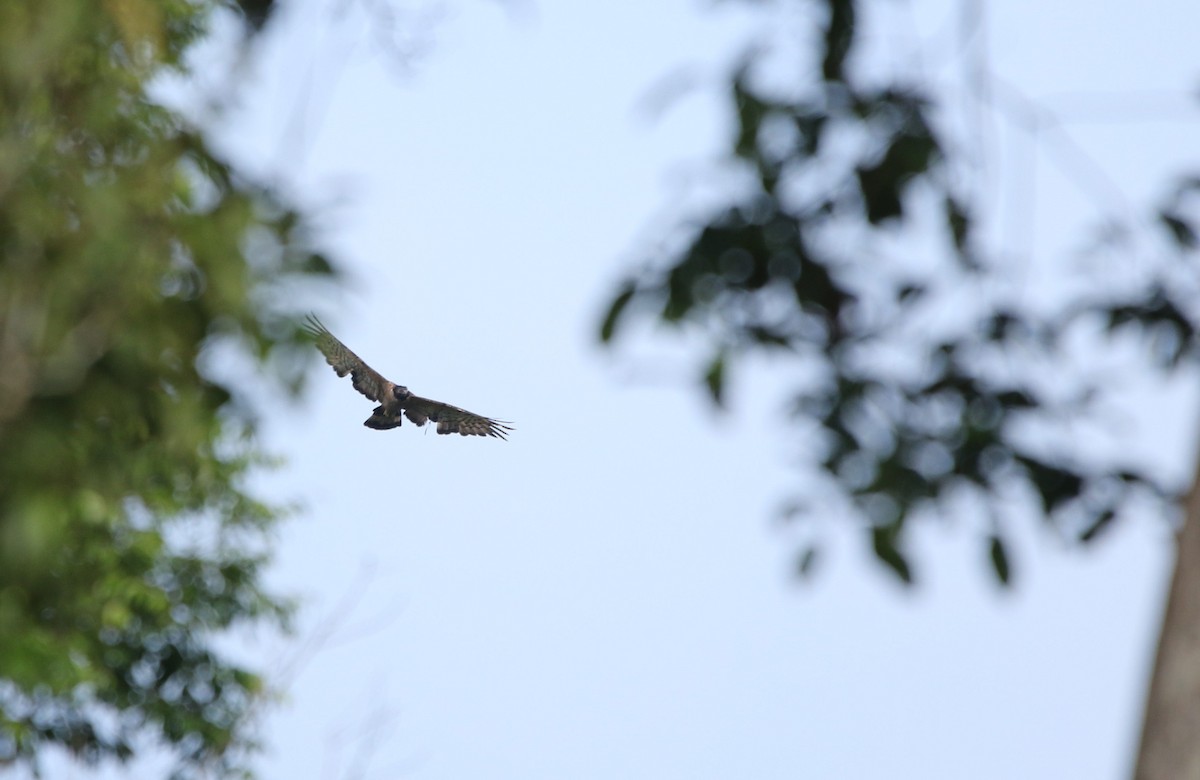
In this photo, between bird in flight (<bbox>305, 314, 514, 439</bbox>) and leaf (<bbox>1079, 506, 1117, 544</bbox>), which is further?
bird in flight (<bbox>305, 314, 514, 439</bbox>)

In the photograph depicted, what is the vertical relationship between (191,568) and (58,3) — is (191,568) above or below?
above

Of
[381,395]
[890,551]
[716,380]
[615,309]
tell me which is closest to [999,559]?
[890,551]

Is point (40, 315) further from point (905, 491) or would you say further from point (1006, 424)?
point (1006, 424)

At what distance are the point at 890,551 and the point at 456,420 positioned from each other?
33.9 ft

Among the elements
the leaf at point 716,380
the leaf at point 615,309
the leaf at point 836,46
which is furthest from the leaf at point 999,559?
the leaf at point 836,46

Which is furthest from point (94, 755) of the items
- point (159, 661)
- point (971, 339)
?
point (971, 339)

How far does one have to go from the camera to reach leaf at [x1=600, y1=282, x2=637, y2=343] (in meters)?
3.20

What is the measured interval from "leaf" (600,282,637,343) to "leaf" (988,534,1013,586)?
34.3 inches

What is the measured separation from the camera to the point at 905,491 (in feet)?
10.6

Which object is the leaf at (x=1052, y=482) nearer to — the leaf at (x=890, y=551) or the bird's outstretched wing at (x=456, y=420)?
the leaf at (x=890, y=551)

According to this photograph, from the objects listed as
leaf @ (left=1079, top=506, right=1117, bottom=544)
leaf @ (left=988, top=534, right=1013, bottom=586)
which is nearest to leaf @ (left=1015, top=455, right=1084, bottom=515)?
leaf @ (left=1079, top=506, right=1117, bottom=544)

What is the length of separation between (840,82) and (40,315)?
1.82 meters

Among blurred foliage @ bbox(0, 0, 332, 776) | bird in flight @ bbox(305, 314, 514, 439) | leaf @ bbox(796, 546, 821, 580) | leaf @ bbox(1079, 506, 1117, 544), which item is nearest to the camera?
blurred foliage @ bbox(0, 0, 332, 776)

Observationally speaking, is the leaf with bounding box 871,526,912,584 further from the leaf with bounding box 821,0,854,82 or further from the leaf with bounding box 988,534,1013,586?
the leaf with bounding box 821,0,854,82
